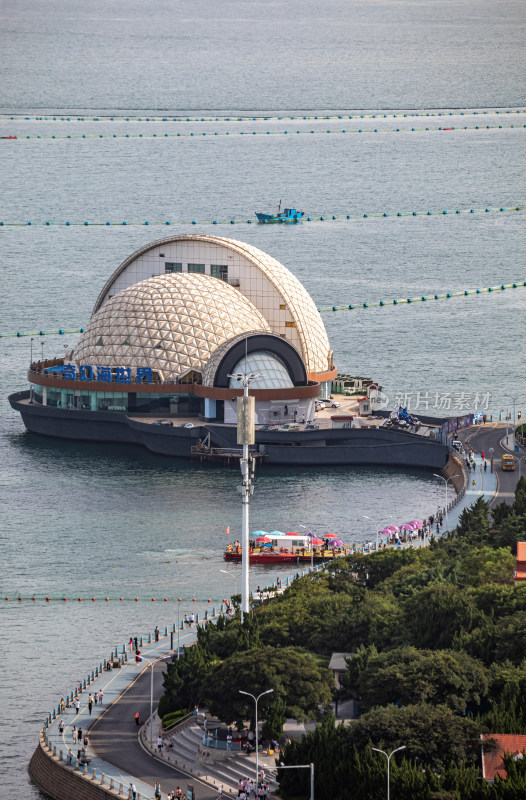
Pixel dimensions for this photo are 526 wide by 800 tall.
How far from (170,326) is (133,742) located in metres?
81.4

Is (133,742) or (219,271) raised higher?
(219,271)

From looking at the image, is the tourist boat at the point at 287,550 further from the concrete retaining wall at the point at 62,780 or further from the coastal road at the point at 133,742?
the concrete retaining wall at the point at 62,780

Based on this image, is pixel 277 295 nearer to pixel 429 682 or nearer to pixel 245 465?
pixel 245 465

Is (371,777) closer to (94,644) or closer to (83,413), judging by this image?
(94,644)

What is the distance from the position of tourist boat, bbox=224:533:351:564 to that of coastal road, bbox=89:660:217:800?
25.2 m

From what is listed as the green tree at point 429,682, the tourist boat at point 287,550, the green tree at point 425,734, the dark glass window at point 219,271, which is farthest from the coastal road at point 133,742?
the dark glass window at point 219,271

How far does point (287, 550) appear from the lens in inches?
5187

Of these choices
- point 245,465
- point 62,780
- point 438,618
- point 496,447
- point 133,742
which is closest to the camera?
point 62,780

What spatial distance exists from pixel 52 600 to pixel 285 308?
6159cm

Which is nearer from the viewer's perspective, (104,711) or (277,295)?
(104,711)

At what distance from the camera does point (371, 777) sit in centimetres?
8381

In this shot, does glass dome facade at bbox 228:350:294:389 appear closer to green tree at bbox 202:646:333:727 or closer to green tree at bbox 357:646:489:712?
green tree at bbox 202:646:333:727

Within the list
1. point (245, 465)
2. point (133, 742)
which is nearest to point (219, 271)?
point (245, 465)

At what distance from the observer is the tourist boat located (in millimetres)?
130500
